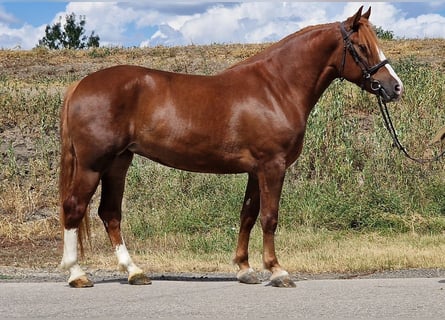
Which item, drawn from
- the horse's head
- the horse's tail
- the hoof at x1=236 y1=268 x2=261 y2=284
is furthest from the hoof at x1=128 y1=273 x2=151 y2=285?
the horse's head

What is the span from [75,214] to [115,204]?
59cm

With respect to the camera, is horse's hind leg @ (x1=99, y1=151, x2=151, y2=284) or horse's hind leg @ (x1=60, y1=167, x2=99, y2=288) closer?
horse's hind leg @ (x1=60, y1=167, x2=99, y2=288)

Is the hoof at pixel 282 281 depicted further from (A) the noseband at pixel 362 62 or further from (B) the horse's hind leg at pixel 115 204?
(A) the noseband at pixel 362 62

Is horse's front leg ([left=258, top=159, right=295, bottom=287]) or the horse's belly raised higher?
the horse's belly

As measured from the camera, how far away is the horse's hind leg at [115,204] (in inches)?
301

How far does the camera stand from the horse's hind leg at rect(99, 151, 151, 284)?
301 inches

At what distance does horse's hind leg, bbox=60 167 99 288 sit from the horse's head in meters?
2.63

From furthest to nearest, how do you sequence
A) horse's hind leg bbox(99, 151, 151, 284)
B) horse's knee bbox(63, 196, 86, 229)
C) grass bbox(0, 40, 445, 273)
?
1. grass bbox(0, 40, 445, 273)
2. horse's hind leg bbox(99, 151, 151, 284)
3. horse's knee bbox(63, 196, 86, 229)

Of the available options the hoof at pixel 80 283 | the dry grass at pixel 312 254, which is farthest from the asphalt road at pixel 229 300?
the dry grass at pixel 312 254

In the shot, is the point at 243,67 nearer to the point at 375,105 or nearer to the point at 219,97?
the point at 219,97

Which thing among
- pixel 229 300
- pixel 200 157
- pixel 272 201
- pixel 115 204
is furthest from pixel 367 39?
pixel 115 204

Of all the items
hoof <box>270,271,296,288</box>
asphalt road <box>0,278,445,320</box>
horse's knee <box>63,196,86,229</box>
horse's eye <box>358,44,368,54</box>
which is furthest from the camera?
horse's eye <box>358,44,368,54</box>

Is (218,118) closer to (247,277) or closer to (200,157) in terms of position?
(200,157)

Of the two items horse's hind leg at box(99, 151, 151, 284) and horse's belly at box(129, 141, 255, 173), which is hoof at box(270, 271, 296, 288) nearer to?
horse's belly at box(129, 141, 255, 173)
